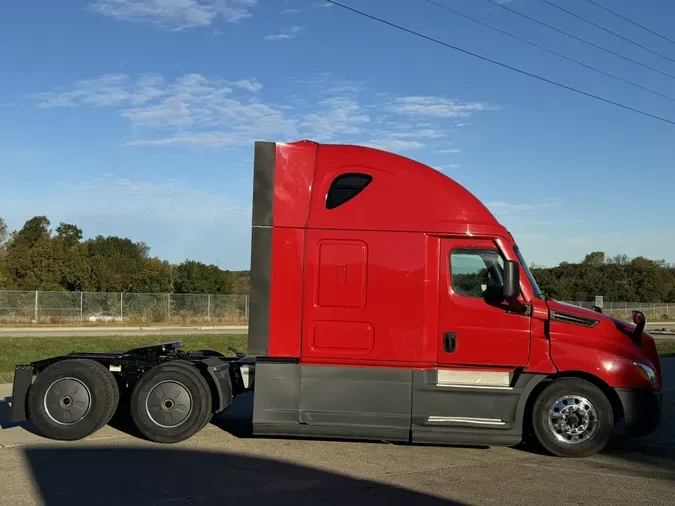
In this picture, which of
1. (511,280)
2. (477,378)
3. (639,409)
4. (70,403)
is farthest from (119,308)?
(639,409)

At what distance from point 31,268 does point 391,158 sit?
50.3 m

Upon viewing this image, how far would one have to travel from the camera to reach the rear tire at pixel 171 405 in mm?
8188

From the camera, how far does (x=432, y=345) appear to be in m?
7.83

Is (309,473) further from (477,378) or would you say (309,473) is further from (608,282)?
(608,282)

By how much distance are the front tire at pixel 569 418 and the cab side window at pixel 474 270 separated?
1.36 meters

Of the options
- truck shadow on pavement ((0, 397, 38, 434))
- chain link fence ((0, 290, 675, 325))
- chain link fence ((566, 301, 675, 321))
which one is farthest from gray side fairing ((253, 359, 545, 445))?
chain link fence ((566, 301, 675, 321))

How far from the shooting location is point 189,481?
259 inches

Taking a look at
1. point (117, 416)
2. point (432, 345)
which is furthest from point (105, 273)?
point (432, 345)

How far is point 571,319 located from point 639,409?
1.25 meters

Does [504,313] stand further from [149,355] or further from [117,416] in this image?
[117,416]

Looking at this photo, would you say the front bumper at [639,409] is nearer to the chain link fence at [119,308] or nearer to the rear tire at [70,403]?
the rear tire at [70,403]

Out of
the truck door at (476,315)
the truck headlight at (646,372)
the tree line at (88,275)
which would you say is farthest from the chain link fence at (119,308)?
the truck door at (476,315)

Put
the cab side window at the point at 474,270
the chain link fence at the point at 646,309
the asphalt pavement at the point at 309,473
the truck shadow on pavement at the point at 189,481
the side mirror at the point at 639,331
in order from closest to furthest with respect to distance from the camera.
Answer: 1. the truck shadow on pavement at the point at 189,481
2. the asphalt pavement at the point at 309,473
3. the cab side window at the point at 474,270
4. the side mirror at the point at 639,331
5. the chain link fence at the point at 646,309

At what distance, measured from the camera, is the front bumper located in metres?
7.75
